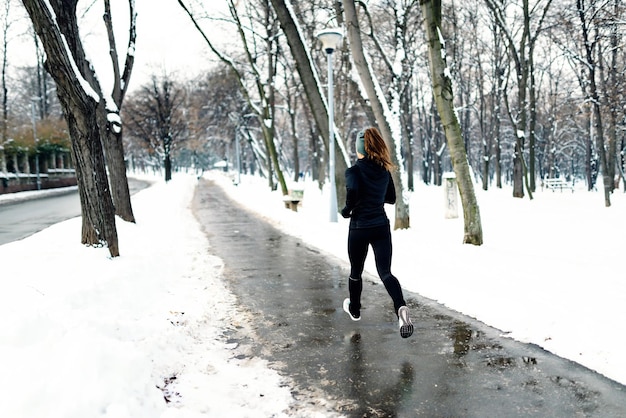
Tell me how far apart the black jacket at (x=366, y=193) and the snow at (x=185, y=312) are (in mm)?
1590

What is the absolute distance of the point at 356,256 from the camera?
14.7ft

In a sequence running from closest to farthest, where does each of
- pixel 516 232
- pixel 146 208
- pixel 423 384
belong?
1. pixel 423 384
2. pixel 516 232
3. pixel 146 208

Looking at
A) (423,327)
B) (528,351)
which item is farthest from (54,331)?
(528,351)

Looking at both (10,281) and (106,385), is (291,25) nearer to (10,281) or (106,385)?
(10,281)

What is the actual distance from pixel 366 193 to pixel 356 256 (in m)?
0.65

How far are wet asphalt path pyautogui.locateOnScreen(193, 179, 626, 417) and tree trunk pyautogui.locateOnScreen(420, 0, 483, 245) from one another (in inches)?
133

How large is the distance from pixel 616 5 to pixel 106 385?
1597 centimetres

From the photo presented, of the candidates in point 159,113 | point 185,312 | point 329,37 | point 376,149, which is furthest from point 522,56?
point 159,113

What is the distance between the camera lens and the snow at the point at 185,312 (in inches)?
116

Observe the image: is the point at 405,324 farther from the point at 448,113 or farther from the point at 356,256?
the point at 448,113

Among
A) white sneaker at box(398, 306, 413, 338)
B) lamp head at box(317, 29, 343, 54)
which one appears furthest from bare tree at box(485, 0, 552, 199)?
white sneaker at box(398, 306, 413, 338)

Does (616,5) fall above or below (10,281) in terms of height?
above

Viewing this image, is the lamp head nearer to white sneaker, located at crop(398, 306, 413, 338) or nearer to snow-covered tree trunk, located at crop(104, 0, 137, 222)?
snow-covered tree trunk, located at crop(104, 0, 137, 222)

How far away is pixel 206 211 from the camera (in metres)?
18.4
